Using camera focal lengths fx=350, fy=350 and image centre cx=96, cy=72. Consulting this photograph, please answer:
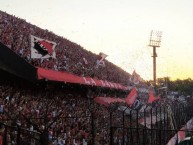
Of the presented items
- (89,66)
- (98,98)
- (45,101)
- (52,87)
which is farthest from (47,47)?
(89,66)

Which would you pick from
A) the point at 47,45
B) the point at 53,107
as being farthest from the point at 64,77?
the point at 53,107

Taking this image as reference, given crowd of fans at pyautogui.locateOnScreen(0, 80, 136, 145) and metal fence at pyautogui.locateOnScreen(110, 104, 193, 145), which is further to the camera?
crowd of fans at pyautogui.locateOnScreen(0, 80, 136, 145)

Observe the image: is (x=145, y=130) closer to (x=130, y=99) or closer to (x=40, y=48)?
(x=40, y=48)

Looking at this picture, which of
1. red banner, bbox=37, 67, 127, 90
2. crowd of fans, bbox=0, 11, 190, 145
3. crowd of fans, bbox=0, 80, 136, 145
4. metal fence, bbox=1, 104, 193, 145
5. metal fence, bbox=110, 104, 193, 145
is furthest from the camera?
red banner, bbox=37, 67, 127, 90

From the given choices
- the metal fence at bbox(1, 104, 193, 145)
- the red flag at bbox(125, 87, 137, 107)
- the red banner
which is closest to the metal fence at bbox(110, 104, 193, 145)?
the metal fence at bbox(1, 104, 193, 145)

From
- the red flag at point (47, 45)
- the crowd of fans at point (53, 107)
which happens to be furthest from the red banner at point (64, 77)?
the red flag at point (47, 45)

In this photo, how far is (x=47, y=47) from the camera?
1758 cm

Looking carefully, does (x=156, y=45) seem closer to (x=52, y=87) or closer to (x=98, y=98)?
(x=98, y=98)

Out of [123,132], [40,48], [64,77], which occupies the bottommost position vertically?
[123,132]

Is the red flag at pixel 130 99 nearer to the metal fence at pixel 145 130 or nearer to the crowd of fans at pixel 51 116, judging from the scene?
the metal fence at pixel 145 130

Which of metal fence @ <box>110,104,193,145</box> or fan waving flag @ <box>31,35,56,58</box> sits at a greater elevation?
fan waving flag @ <box>31,35,56,58</box>

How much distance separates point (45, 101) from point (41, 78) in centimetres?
118

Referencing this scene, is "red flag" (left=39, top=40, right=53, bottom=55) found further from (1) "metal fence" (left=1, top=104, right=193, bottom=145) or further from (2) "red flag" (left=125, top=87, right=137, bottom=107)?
(2) "red flag" (left=125, top=87, right=137, bottom=107)

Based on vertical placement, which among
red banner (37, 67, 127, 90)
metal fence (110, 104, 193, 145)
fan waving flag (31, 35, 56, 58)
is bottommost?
metal fence (110, 104, 193, 145)
